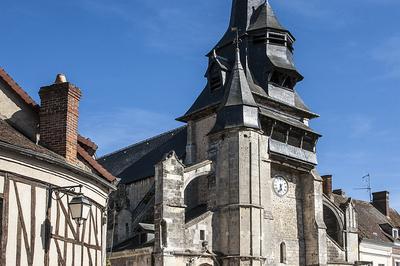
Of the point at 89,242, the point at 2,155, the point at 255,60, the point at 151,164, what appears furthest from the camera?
the point at 151,164

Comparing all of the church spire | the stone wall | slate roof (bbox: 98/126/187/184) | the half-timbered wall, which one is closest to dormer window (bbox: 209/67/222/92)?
the church spire

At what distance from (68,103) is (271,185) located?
63.1ft

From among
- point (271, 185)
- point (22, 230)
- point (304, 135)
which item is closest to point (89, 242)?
point (22, 230)

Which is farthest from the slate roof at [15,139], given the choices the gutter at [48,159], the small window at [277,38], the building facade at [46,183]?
the small window at [277,38]

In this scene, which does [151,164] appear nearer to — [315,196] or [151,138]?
[151,138]

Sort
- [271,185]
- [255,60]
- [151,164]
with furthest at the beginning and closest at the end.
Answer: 1. [151,164]
2. [255,60]
3. [271,185]

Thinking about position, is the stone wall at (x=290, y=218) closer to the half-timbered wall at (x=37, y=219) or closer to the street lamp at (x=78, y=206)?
the half-timbered wall at (x=37, y=219)

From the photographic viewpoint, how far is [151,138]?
39.2 meters

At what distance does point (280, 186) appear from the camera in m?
30.4

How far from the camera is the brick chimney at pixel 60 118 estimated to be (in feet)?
38.1

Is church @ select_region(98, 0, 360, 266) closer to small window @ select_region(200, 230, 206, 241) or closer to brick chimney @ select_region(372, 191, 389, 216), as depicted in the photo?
small window @ select_region(200, 230, 206, 241)

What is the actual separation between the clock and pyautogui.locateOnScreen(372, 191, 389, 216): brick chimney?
11.5 metres

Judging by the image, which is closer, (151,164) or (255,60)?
(255,60)

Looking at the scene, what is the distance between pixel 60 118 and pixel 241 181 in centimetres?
1603
